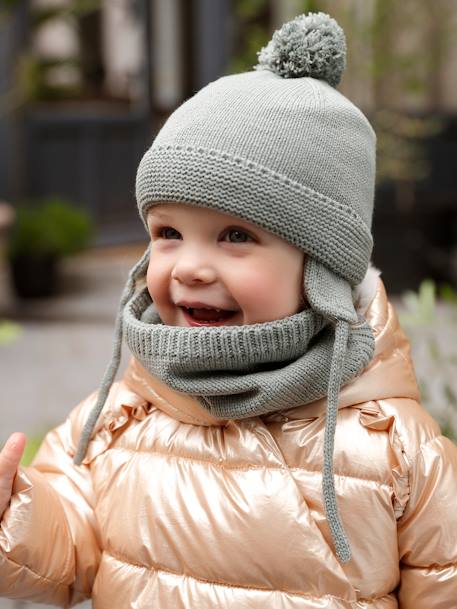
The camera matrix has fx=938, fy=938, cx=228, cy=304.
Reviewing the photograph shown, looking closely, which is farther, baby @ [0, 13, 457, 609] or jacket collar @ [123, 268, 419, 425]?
jacket collar @ [123, 268, 419, 425]

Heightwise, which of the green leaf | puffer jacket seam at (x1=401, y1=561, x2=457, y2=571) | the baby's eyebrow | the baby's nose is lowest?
the green leaf

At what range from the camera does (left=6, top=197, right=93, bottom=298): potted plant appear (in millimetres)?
7281

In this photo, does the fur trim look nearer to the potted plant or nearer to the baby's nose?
the baby's nose

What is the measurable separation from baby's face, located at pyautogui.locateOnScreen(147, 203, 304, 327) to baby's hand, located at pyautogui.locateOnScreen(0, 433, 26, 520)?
338 millimetres

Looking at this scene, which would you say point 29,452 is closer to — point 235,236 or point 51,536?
point 51,536

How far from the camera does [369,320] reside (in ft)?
5.39

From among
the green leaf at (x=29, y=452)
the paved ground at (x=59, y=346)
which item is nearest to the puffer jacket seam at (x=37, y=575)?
the green leaf at (x=29, y=452)

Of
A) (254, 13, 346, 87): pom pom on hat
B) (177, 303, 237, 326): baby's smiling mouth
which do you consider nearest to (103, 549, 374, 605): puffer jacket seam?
(177, 303, 237, 326): baby's smiling mouth

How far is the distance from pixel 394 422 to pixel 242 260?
1.21 ft

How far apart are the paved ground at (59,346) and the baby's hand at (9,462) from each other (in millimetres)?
2516

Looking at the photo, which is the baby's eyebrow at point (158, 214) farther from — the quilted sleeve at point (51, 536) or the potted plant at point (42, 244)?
the potted plant at point (42, 244)

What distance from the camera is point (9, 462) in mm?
1509

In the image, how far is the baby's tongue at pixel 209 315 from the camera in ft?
4.95

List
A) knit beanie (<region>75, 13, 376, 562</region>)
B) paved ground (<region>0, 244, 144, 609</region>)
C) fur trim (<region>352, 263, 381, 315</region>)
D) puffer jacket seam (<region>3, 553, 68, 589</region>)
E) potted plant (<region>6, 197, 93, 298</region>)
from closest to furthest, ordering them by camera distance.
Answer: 1. knit beanie (<region>75, 13, 376, 562</region>)
2. puffer jacket seam (<region>3, 553, 68, 589</region>)
3. fur trim (<region>352, 263, 381, 315</region>)
4. paved ground (<region>0, 244, 144, 609</region>)
5. potted plant (<region>6, 197, 93, 298</region>)
